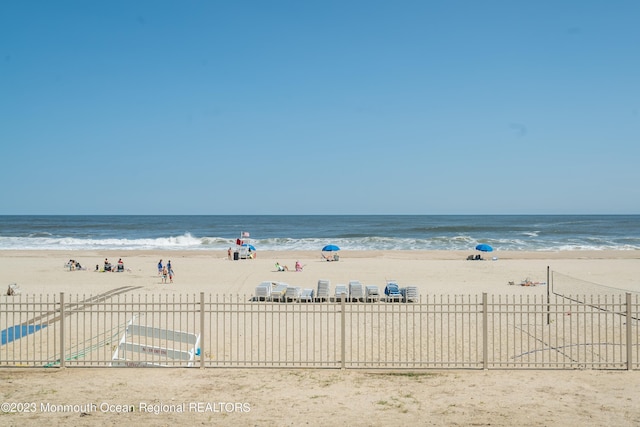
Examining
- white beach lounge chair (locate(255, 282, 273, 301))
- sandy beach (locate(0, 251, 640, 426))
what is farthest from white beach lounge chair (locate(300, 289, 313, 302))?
sandy beach (locate(0, 251, 640, 426))

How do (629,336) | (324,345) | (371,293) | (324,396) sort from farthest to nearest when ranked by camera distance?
(371,293) < (324,345) < (629,336) < (324,396)

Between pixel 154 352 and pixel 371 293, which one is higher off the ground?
pixel 154 352

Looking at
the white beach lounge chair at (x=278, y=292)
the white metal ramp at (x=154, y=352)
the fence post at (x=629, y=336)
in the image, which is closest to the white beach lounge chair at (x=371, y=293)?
the white beach lounge chair at (x=278, y=292)

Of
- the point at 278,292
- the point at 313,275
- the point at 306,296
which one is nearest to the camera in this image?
the point at 306,296

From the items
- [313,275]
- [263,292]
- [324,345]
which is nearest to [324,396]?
[324,345]

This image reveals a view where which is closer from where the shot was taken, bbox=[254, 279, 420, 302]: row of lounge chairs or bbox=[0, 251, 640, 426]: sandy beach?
bbox=[0, 251, 640, 426]: sandy beach

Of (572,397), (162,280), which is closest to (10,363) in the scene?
(572,397)

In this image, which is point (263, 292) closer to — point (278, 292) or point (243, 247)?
point (278, 292)

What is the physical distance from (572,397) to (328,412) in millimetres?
4448

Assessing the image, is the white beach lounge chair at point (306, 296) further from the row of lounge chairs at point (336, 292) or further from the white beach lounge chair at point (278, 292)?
the white beach lounge chair at point (278, 292)

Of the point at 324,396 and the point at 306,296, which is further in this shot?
the point at 306,296

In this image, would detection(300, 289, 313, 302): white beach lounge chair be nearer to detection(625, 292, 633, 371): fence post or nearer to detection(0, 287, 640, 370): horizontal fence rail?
detection(0, 287, 640, 370): horizontal fence rail

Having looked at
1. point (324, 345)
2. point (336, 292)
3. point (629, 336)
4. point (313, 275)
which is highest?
point (629, 336)

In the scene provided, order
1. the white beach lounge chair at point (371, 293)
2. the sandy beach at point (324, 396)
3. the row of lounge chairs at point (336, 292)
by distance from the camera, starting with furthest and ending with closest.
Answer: the row of lounge chairs at point (336, 292)
the white beach lounge chair at point (371, 293)
the sandy beach at point (324, 396)
